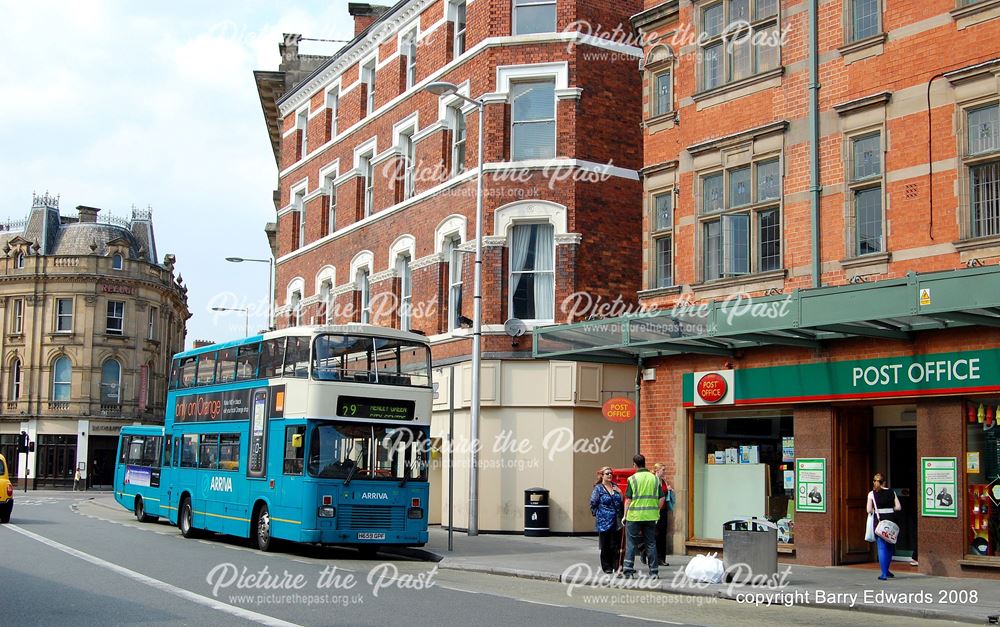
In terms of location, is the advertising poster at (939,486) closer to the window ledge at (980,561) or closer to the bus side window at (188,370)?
the window ledge at (980,561)

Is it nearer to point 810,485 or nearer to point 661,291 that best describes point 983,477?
point 810,485

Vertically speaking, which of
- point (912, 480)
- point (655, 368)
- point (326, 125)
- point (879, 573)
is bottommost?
point (879, 573)

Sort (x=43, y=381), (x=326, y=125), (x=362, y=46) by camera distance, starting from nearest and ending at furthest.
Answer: (x=362, y=46) → (x=326, y=125) → (x=43, y=381)

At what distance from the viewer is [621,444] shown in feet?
94.0

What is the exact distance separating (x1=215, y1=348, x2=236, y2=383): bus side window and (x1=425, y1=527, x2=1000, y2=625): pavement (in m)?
5.62

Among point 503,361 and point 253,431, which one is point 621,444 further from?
point 253,431

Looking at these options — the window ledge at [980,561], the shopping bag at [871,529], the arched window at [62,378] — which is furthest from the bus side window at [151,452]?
the arched window at [62,378]

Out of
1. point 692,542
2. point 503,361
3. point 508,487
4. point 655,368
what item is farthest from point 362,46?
point 692,542

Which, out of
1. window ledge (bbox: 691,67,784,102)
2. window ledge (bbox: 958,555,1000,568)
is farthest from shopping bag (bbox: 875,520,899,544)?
window ledge (bbox: 691,67,784,102)

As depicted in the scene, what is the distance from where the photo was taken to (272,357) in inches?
856

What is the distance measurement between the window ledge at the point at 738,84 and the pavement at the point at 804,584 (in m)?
8.39

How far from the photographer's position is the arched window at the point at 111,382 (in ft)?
→ 244

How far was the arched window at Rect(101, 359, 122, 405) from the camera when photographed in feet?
244

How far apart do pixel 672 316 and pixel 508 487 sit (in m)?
10.4
